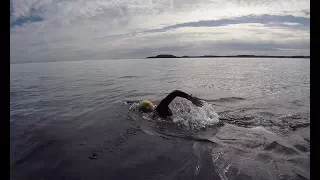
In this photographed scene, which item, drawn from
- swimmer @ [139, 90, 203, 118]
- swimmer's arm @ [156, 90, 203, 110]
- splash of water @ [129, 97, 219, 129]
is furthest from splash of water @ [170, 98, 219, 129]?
swimmer's arm @ [156, 90, 203, 110]

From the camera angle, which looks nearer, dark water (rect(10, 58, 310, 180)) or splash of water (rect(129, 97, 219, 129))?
dark water (rect(10, 58, 310, 180))

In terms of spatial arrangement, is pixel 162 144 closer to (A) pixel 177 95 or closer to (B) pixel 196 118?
(A) pixel 177 95

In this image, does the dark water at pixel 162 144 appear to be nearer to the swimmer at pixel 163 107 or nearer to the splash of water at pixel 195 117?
the splash of water at pixel 195 117

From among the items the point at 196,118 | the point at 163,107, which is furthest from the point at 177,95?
the point at 196,118

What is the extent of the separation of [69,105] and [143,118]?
6.15 metres

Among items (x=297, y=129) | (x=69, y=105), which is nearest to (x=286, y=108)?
(x=297, y=129)

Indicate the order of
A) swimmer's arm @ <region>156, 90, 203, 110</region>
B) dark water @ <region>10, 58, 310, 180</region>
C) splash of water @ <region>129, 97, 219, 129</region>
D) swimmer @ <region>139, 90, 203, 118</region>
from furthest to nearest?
swimmer @ <region>139, 90, 203, 118</region> → splash of water @ <region>129, 97, 219, 129</region> → swimmer's arm @ <region>156, 90, 203, 110</region> → dark water @ <region>10, 58, 310, 180</region>

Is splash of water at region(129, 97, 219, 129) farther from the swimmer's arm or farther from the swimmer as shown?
the swimmer's arm

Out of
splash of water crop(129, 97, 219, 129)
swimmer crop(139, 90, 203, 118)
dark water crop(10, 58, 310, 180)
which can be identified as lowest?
dark water crop(10, 58, 310, 180)

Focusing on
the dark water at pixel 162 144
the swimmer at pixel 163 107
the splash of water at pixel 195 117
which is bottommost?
the dark water at pixel 162 144

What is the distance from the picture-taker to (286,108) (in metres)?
13.0

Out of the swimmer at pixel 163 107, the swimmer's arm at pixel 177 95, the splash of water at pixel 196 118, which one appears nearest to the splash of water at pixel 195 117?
the splash of water at pixel 196 118
